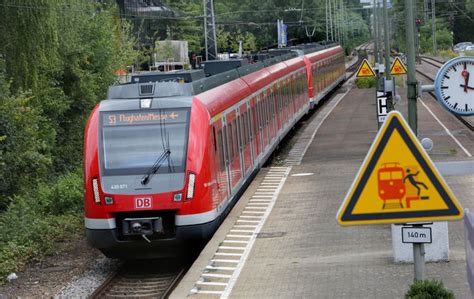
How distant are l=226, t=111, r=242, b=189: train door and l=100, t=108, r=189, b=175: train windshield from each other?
3086mm

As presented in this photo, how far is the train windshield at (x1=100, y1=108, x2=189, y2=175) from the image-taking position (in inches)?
607

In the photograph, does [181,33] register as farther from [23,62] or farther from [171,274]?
[171,274]

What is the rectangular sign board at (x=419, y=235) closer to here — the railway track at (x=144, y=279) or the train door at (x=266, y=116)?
the railway track at (x=144, y=279)

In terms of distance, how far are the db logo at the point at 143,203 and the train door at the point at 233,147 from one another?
3.80m

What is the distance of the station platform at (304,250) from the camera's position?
12.3m

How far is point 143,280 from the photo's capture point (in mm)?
15758

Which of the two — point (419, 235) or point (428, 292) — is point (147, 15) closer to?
point (428, 292)

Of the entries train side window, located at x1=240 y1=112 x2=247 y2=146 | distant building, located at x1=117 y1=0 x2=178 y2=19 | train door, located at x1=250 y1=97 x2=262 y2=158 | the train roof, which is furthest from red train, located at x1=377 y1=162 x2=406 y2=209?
distant building, located at x1=117 y1=0 x2=178 y2=19

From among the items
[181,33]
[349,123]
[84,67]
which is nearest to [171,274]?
[84,67]

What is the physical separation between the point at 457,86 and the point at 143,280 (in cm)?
702

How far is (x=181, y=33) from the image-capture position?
92.6 meters

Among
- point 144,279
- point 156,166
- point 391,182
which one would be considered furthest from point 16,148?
point 391,182

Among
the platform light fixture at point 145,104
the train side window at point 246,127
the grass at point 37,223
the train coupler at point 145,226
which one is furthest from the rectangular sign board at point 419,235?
the train side window at point 246,127

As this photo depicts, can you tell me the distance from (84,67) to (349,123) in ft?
37.6
